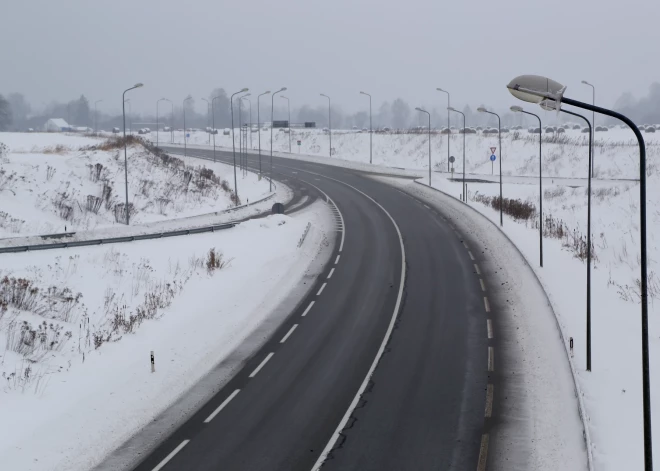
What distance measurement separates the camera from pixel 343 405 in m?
17.5

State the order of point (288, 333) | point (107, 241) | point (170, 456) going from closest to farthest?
point (170, 456)
point (288, 333)
point (107, 241)

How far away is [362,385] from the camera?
18812 millimetres

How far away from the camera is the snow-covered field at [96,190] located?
140 feet

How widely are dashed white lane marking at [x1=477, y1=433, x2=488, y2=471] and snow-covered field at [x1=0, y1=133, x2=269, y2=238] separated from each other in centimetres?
2586

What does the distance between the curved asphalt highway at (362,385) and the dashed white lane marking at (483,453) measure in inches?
4.5

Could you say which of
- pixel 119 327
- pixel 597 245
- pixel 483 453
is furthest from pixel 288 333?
pixel 597 245

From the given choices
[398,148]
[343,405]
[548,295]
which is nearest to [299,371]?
[343,405]

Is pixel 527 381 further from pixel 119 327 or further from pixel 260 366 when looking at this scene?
pixel 119 327

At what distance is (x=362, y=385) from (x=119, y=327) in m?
8.57

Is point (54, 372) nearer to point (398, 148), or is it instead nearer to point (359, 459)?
point (359, 459)

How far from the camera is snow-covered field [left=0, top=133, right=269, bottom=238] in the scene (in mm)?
42594

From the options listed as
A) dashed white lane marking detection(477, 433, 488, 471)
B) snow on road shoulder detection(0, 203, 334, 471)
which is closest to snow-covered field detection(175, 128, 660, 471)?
dashed white lane marking detection(477, 433, 488, 471)

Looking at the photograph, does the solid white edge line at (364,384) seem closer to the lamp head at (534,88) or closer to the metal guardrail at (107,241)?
the lamp head at (534,88)

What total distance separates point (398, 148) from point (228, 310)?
77.9 m
